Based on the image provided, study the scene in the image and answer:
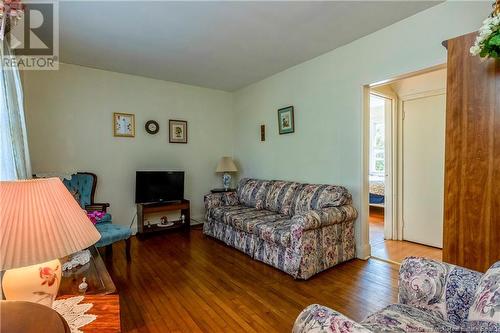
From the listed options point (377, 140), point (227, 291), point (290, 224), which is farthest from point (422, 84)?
point (227, 291)

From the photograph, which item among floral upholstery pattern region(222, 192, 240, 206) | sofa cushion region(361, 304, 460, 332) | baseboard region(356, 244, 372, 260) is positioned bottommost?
baseboard region(356, 244, 372, 260)

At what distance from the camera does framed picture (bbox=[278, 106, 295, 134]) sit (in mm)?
3803

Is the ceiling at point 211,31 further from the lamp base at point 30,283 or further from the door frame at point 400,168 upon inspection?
the lamp base at point 30,283

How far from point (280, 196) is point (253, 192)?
55cm

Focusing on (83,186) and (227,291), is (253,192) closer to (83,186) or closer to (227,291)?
(227,291)

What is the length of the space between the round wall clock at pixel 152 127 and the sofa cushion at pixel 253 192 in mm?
1679

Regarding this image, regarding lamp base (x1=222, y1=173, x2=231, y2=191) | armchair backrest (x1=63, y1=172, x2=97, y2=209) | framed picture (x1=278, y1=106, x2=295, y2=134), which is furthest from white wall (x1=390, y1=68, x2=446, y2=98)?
armchair backrest (x1=63, y1=172, x2=97, y2=209)

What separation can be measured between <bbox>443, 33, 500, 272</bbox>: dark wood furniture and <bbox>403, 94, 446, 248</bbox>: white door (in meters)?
1.80

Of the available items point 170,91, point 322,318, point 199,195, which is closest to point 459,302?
point 322,318

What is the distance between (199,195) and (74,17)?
3.13m

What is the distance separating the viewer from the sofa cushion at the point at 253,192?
382 centimetres

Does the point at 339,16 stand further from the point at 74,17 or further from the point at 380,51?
the point at 74,17

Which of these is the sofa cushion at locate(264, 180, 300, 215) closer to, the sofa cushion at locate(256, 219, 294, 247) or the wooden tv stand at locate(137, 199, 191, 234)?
the sofa cushion at locate(256, 219, 294, 247)

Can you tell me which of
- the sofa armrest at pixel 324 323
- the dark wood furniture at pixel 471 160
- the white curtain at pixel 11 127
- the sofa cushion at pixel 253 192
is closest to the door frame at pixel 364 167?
the dark wood furniture at pixel 471 160
